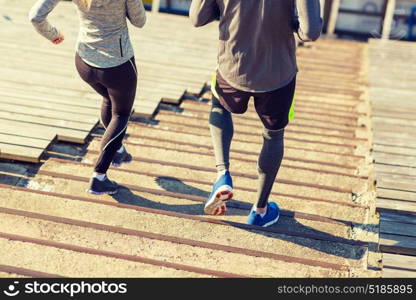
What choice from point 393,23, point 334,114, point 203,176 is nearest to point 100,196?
point 203,176

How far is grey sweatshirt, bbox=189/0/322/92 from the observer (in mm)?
2703

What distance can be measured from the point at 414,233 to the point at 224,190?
1224 mm

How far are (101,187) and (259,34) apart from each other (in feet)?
5.09

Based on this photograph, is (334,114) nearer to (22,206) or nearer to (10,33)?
(22,206)

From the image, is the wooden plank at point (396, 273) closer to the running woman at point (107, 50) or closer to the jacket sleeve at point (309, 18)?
the jacket sleeve at point (309, 18)

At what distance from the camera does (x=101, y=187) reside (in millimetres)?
3635

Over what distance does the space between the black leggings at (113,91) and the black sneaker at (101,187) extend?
78 millimetres

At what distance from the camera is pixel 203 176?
161 inches

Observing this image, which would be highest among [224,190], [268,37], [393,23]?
[268,37]

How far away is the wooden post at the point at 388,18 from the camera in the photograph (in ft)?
31.7

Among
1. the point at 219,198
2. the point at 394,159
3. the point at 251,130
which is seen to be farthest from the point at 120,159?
the point at 394,159

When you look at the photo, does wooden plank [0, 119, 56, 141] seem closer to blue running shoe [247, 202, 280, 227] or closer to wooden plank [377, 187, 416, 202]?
blue running shoe [247, 202, 280, 227]

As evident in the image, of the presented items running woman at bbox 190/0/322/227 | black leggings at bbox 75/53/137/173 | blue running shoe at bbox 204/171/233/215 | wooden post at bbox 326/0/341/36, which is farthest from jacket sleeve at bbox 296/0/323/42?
wooden post at bbox 326/0/341/36

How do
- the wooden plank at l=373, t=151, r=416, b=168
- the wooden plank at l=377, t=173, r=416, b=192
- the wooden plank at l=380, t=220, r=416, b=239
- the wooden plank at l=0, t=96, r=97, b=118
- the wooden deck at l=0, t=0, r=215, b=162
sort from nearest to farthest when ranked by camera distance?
1. the wooden plank at l=380, t=220, r=416, b=239
2. the wooden plank at l=377, t=173, r=416, b=192
3. the wooden plank at l=373, t=151, r=416, b=168
4. the wooden deck at l=0, t=0, r=215, b=162
5. the wooden plank at l=0, t=96, r=97, b=118
